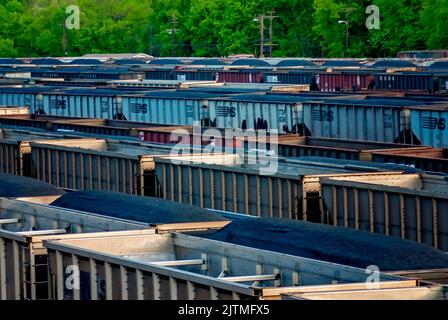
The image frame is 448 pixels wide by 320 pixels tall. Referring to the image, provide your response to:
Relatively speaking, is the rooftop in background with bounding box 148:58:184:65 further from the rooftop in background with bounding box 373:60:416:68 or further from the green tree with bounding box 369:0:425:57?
the rooftop in background with bounding box 373:60:416:68

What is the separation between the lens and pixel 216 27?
5335 inches

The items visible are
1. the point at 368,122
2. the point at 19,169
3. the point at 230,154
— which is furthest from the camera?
the point at 368,122

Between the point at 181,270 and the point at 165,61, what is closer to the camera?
the point at 181,270

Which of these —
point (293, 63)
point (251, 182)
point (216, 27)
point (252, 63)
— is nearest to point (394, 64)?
point (293, 63)

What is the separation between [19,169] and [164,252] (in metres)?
15.2

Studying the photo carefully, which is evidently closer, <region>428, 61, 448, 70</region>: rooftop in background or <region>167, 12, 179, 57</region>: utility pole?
<region>428, 61, 448, 70</region>: rooftop in background

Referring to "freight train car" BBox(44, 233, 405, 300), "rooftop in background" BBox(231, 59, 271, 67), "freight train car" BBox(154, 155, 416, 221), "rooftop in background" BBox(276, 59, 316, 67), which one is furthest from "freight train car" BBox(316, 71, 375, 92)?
"freight train car" BBox(44, 233, 405, 300)

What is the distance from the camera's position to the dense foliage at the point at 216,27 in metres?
111

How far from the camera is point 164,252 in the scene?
51.2ft

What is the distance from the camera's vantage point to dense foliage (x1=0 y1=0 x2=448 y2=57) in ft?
365

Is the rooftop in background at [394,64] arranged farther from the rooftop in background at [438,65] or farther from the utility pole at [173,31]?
the utility pole at [173,31]

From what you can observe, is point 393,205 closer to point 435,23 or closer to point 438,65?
point 438,65
